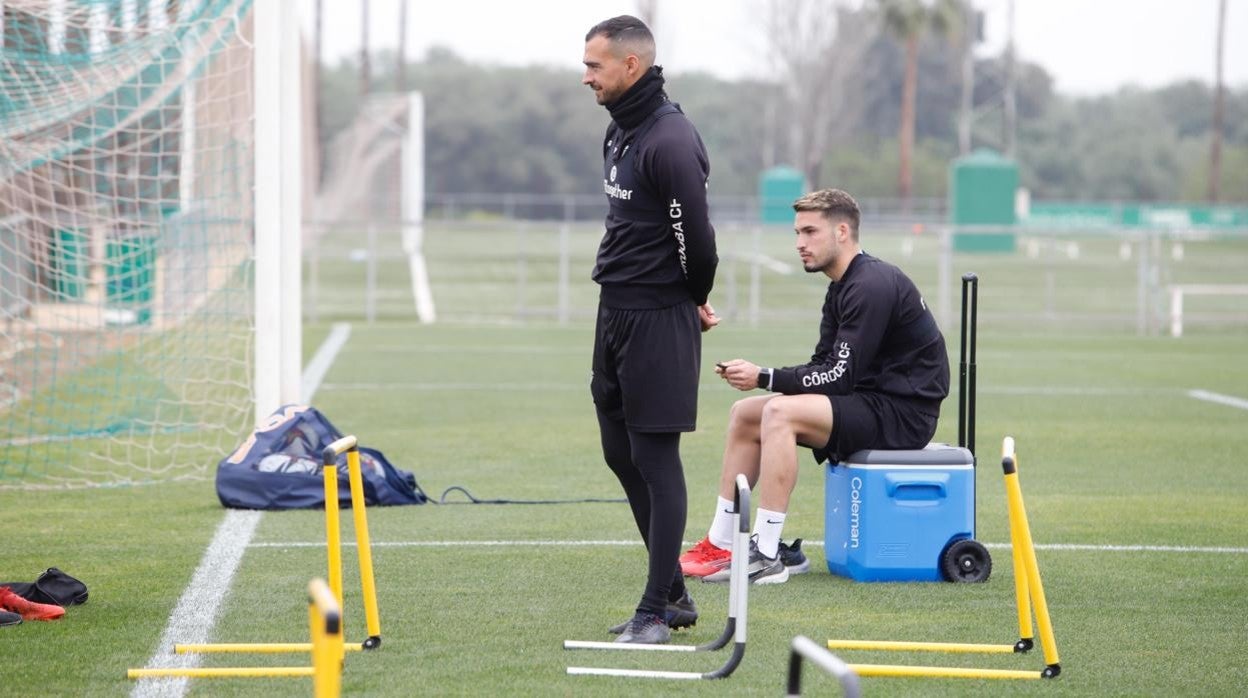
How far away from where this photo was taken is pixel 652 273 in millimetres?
5887

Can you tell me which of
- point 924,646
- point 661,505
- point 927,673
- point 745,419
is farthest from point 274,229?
point 927,673

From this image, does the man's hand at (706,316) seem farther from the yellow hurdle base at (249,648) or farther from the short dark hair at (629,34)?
the yellow hurdle base at (249,648)

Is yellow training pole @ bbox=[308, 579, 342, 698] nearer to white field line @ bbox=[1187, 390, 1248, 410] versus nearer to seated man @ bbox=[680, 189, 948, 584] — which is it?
seated man @ bbox=[680, 189, 948, 584]

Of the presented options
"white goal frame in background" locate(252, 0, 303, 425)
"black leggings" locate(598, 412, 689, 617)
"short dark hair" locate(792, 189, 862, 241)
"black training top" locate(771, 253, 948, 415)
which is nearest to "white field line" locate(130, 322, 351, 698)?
"white goal frame in background" locate(252, 0, 303, 425)

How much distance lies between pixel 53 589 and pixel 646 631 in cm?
229

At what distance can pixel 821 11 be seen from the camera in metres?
73.6

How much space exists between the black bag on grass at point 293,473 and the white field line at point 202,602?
0.46 feet

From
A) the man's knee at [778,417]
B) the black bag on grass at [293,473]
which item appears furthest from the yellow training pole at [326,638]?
the black bag on grass at [293,473]

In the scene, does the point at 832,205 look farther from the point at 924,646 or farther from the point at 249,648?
the point at 249,648

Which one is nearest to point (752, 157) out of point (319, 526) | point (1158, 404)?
point (1158, 404)

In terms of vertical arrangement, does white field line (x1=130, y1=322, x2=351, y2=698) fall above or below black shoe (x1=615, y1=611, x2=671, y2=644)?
below

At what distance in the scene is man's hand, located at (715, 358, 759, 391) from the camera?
21.9 ft

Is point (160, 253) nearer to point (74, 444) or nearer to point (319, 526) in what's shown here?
point (74, 444)

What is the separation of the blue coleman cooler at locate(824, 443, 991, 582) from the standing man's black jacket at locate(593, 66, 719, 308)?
154 cm
